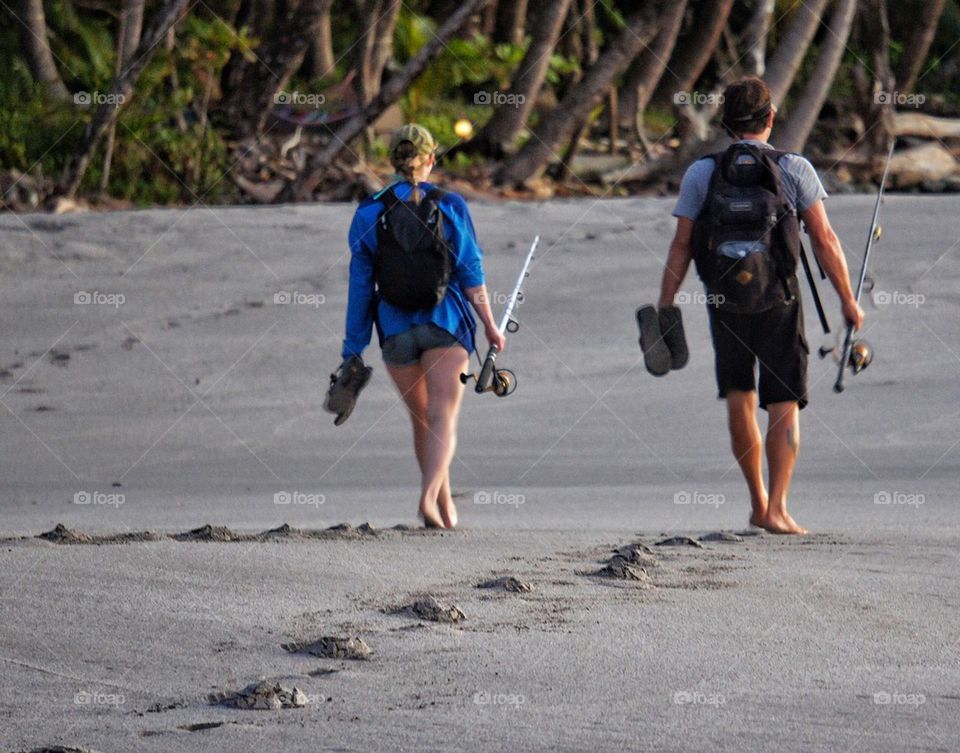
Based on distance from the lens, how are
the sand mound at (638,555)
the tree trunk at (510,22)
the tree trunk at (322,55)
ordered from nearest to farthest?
the sand mound at (638,555), the tree trunk at (322,55), the tree trunk at (510,22)

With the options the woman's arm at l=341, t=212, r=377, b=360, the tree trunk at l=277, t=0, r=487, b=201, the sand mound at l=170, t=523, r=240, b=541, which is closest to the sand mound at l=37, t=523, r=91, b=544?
the sand mound at l=170, t=523, r=240, b=541

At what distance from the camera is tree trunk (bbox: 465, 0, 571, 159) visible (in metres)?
16.7

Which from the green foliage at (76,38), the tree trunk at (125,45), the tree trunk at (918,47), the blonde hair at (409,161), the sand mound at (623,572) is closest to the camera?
the sand mound at (623,572)

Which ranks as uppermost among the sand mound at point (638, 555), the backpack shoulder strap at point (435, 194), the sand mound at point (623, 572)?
the backpack shoulder strap at point (435, 194)

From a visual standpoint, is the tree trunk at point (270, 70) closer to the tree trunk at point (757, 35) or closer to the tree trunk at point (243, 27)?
the tree trunk at point (243, 27)

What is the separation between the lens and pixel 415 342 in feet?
20.4

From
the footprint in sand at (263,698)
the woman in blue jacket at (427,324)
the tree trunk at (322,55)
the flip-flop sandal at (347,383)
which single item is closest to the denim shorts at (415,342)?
the woman in blue jacket at (427,324)

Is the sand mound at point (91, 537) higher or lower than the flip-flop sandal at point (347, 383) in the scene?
lower

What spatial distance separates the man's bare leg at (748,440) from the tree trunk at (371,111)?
8.16 meters

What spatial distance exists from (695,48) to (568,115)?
5568 millimetres

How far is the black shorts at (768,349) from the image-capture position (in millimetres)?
5957

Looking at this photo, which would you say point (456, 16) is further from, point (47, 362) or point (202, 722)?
point (202, 722)

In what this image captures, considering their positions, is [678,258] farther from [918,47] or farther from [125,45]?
[918,47]

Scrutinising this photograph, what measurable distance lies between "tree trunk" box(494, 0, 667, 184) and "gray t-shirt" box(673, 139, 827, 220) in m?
9.43
